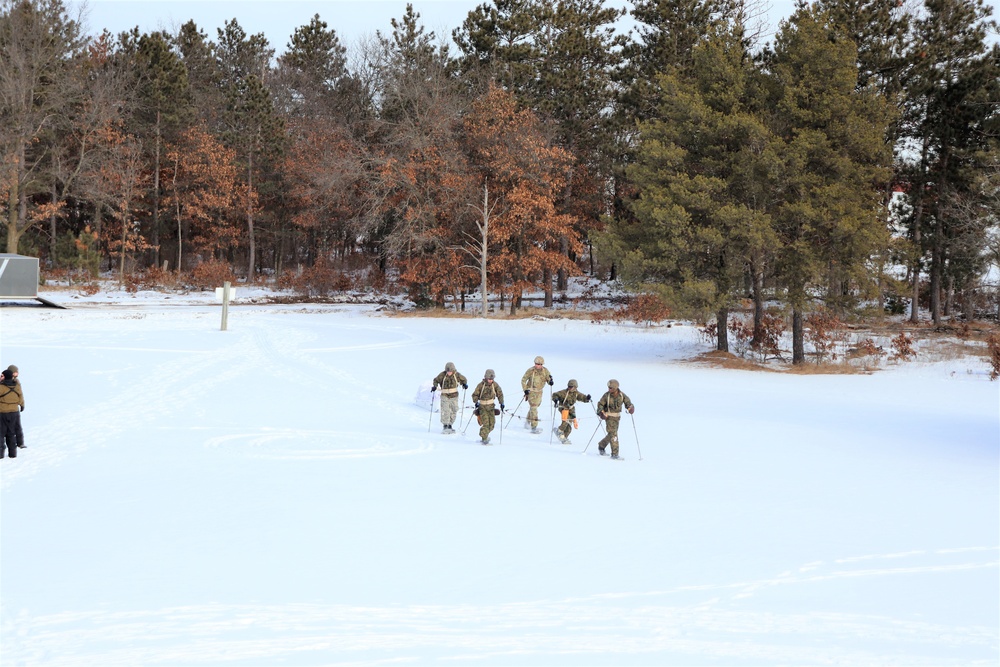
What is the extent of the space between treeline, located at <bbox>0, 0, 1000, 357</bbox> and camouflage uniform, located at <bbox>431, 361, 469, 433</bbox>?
12.0 metres

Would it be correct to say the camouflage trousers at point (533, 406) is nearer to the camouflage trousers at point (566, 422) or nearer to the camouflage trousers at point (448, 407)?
the camouflage trousers at point (566, 422)

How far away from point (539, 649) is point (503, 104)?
39.0 metres

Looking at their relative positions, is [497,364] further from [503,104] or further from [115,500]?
[503,104]

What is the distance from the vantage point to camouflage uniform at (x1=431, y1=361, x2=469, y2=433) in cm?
1469

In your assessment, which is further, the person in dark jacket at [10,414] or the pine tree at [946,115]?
the pine tree at [946,115]

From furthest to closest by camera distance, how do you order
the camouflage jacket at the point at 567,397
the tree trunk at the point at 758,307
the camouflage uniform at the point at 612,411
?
the tree trunk at the point at 758,307 → the camouflage jacket at the point at 567,397 → the camouflage uniform at the point at 612,411

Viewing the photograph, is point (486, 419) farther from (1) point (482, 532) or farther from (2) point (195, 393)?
(2) point (195, 393)

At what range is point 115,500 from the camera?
410 inches

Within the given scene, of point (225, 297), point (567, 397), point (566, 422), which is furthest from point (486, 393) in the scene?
point (225, 297)

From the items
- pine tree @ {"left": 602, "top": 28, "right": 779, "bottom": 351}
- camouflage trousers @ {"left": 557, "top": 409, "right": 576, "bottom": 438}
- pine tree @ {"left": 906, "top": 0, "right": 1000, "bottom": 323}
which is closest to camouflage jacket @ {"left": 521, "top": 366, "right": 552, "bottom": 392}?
camouflage trousers @ {"left": 557, "top": 409, "right": 576, "bottom": 438}

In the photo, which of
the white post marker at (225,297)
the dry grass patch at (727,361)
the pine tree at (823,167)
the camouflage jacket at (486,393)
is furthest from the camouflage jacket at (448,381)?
the white post marker at (225,297)

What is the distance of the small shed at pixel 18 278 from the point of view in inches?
1537

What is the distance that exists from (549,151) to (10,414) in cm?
3288

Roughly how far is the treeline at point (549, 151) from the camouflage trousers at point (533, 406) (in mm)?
10582
